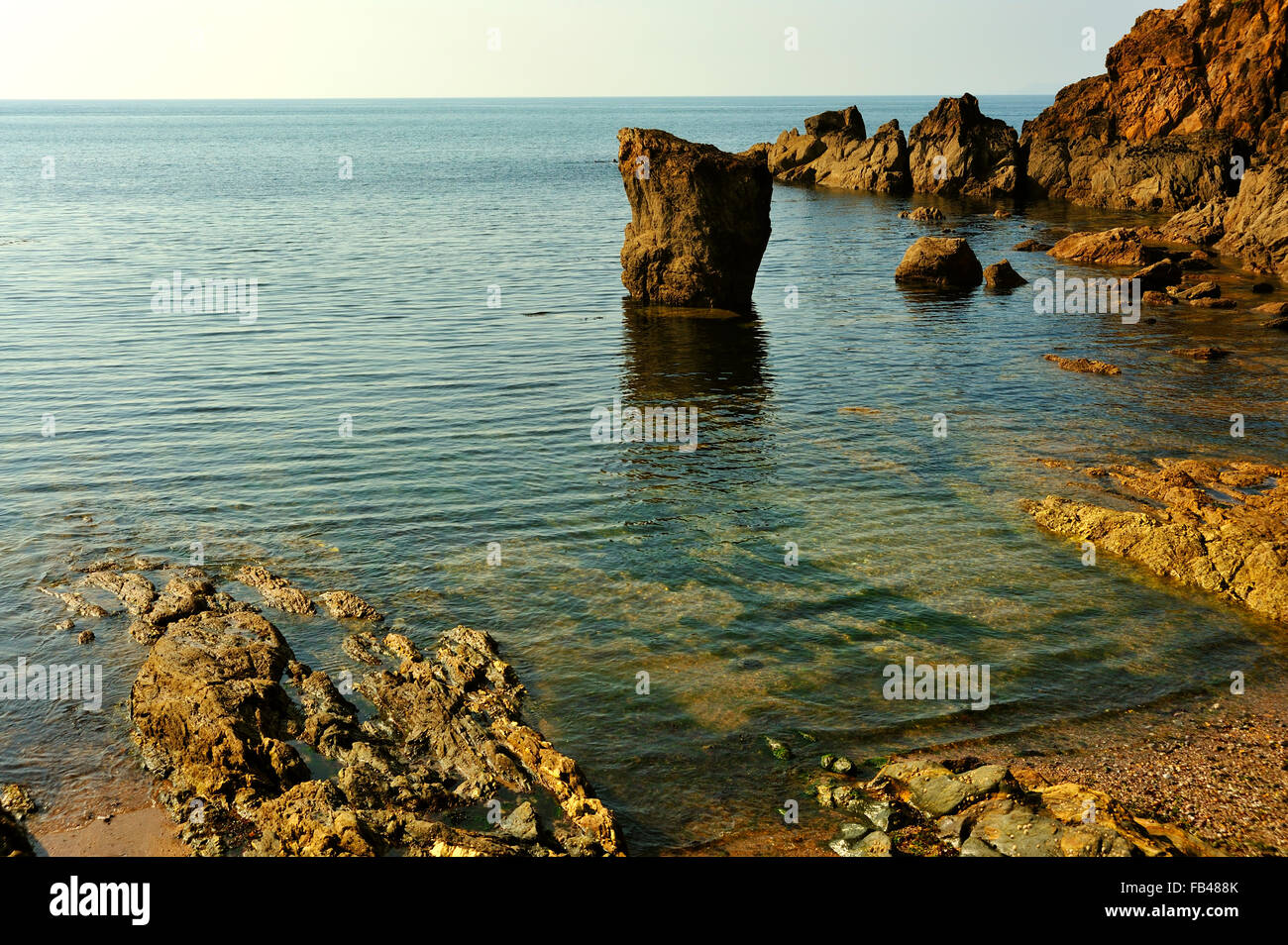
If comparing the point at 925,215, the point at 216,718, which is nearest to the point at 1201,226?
the point at 925,215

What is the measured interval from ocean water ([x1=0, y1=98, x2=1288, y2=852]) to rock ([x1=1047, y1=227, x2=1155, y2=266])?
5.30m

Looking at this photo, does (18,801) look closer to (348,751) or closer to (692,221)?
(348,751)

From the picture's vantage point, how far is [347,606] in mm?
18703

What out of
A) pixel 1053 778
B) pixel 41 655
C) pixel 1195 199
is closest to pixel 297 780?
pixel 41 655

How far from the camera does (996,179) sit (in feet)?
310

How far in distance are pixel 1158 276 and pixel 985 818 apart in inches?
1822

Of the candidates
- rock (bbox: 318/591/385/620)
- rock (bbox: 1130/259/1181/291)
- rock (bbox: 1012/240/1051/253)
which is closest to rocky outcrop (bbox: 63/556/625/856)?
rock (bbox: 318/591/385/620)

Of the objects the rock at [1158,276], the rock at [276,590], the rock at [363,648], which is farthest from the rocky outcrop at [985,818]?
the rock at [1158,276]

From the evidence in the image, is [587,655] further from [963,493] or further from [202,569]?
[963,493]

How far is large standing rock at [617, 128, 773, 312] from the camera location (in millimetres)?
43375

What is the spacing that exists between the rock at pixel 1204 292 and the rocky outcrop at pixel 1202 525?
25.4 meters

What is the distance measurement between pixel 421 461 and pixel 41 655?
37.5 ft

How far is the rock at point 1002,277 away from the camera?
173 feet

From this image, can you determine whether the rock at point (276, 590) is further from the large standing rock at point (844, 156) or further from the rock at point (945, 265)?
the large standing rock at point (844, 156)
